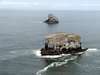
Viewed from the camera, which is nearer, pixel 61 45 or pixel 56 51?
pixel 56 51

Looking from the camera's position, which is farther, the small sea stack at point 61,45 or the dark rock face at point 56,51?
the small sea stack at point 61,45

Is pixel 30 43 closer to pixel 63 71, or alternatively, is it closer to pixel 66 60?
pixel 66 60

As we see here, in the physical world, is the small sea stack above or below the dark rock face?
above

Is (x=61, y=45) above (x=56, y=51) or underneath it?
above

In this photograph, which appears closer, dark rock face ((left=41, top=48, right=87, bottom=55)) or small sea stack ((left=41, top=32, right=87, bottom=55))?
dark rock face ((left=41, top=48, right=87, bottom=55))

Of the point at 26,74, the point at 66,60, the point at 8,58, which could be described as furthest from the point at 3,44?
the point at 26,74

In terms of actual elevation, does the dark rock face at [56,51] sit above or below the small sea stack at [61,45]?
below

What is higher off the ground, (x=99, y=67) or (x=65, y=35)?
(x=65, y=35)

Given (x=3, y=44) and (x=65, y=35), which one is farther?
(x=3, y=44)
